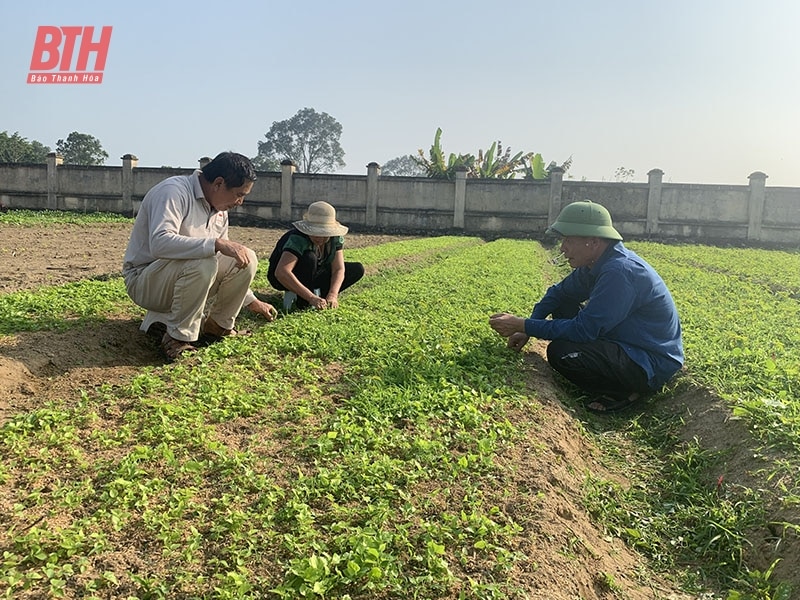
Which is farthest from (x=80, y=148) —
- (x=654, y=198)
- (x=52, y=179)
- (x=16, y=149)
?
(x=654, y=198)

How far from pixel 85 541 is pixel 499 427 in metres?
2.14

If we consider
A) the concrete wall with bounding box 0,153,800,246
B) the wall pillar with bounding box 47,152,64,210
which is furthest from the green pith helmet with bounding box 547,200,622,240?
the wall pillar with bounding box 47,152,64,210

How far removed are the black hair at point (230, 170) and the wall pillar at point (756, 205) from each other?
23.9 m

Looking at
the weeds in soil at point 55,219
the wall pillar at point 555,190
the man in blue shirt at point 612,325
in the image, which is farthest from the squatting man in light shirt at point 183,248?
the wall pillar at point 555,190

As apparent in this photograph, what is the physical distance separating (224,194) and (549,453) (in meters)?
3.01

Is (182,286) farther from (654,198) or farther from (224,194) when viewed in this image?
(654,198)

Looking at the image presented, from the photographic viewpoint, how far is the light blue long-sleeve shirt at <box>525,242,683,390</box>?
4.32 meters

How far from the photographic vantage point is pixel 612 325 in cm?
436

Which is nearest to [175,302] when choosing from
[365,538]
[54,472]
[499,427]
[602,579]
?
[54,472]

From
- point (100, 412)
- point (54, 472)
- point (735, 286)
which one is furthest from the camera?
point (735, 286)

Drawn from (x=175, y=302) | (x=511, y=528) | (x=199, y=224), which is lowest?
(x=511, y=528)

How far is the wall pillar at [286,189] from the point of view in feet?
84.0

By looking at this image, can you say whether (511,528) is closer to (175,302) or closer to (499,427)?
(499,427)

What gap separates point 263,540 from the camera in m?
2.32
